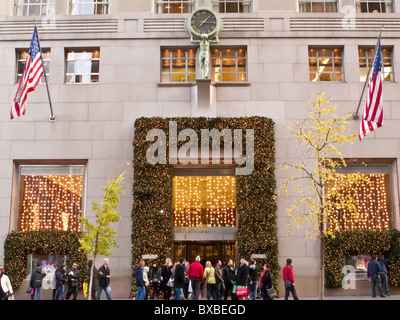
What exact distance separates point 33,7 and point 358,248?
20.0m

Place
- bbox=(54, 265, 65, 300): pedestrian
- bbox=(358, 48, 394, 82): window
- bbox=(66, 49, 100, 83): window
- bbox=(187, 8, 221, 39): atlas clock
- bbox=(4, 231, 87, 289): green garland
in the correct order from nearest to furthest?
bbox=(54, 265, 65, 300): pedestrian
bbox=(4, 231, 87, 289): green garland
bbox=(187, 8, 221, 39): atlas clock
bbox=(358, 48, 394, 82): window
bbox=(66, 49, 100, 83): window

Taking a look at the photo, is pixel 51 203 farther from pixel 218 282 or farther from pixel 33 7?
pixel 33 7

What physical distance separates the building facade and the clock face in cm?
60

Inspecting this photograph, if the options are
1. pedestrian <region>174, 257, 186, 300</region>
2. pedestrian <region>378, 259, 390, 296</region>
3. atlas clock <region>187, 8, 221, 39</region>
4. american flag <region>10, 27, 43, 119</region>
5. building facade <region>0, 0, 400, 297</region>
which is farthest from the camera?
atlas clock <region>187, 8, 221, 39</region>

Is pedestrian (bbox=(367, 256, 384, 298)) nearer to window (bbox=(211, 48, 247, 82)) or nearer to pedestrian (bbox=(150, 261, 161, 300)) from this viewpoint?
pedestrian (bbox=(150, 261, 161, 300))

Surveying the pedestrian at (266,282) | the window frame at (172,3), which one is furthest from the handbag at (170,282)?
the window frame at (172,3)

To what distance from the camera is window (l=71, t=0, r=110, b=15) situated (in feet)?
80.7

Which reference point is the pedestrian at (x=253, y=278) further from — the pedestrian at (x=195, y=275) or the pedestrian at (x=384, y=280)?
the pedestrian at (x=384, y=280)

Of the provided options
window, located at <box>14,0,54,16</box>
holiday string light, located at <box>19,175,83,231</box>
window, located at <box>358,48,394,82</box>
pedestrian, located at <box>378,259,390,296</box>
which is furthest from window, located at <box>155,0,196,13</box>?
pedestrian, located at <box>378,259,390,296</box>

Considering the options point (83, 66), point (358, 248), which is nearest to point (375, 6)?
point (358, 248)

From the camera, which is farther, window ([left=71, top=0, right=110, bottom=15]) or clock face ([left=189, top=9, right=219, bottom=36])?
window ([left=71, top=0, right=110, bottom=15])

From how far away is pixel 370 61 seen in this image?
78.3ft

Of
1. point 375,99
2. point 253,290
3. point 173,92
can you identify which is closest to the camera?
point 375,99

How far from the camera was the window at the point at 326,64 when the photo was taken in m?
23.8
